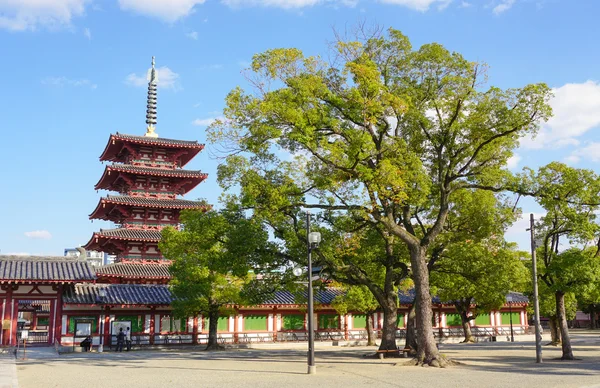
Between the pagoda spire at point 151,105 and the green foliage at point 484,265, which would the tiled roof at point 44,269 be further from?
the green foliage at point 484,265

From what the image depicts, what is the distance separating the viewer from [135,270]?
38.5 metres

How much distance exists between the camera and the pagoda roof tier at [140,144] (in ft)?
136

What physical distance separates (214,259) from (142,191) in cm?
1396

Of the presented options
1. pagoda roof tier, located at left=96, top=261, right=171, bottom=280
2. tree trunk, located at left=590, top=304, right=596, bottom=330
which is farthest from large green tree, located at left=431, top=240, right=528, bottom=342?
tree trunk, located at left=590, top=304, right=596, bottom=330

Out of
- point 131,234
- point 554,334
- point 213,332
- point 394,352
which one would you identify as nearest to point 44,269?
point 131,234

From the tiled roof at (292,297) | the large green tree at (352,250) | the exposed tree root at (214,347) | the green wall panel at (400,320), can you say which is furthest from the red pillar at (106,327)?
the green wall panel at (400,320)

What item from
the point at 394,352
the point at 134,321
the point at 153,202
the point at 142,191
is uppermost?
the point at 142,191

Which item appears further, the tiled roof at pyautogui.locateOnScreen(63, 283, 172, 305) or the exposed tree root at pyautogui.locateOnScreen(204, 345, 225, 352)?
the exposed tree root at pyautogui.locateOnScreen(204, 345, 225, 352)

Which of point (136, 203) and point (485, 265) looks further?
point (136, 203)

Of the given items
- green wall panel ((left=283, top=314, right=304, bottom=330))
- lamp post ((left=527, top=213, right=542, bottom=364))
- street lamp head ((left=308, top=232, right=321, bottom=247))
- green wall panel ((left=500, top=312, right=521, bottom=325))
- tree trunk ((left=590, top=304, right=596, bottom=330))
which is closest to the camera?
street lamp head ((left=308, top=232, right=321, bottom=247))

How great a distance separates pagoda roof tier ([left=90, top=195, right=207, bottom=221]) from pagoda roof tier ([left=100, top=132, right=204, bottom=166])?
13.6 feet

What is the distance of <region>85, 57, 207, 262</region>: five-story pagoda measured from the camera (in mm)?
39531

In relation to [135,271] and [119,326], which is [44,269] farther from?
[135,271]

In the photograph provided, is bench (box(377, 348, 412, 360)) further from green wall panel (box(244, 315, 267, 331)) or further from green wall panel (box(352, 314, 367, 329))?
green wall panel (box(352, 314, 367, 329))
